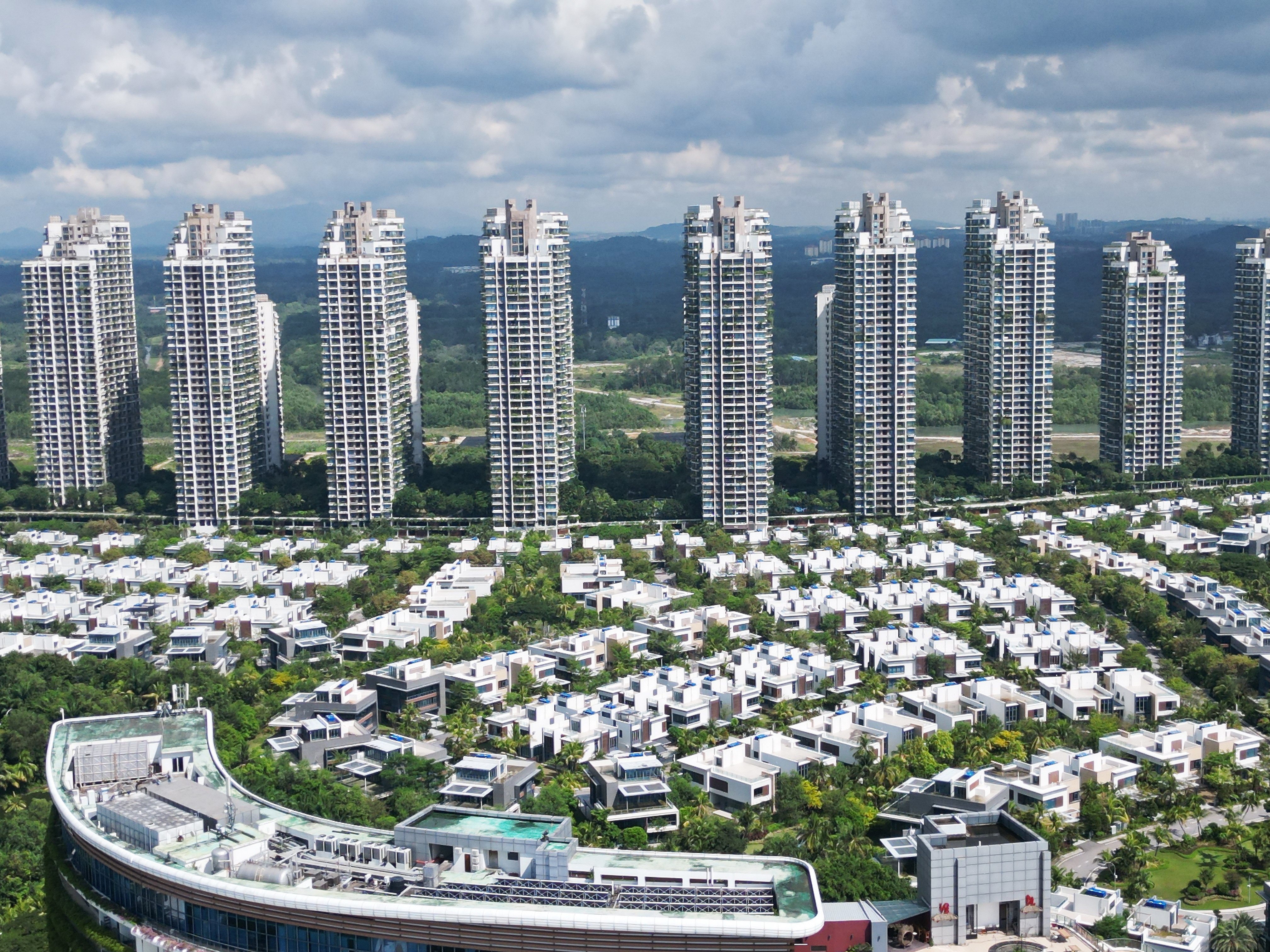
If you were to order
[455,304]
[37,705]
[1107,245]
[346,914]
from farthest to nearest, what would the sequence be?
[455,304], [1107,245], [37,705], [346,914]

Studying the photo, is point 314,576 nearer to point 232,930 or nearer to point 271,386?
point 271,386

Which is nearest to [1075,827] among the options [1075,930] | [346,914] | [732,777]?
[732,777]

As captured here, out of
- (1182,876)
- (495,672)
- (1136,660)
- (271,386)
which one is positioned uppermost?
(271,386)

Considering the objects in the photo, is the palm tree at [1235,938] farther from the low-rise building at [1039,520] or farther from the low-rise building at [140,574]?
the low-rise building at [140,574]

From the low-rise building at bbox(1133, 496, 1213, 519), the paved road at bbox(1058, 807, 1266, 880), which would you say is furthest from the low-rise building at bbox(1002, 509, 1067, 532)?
the paved road at bbox(1058, 807, 1266, 880)

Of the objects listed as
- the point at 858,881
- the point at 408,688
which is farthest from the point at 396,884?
the point at 408,688

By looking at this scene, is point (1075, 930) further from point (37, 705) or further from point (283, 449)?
point (283, 449)

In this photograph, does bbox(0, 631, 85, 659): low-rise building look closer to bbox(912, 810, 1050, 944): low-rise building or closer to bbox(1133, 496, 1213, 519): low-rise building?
bbox(912, 810, 1050, 944): low-rise building
